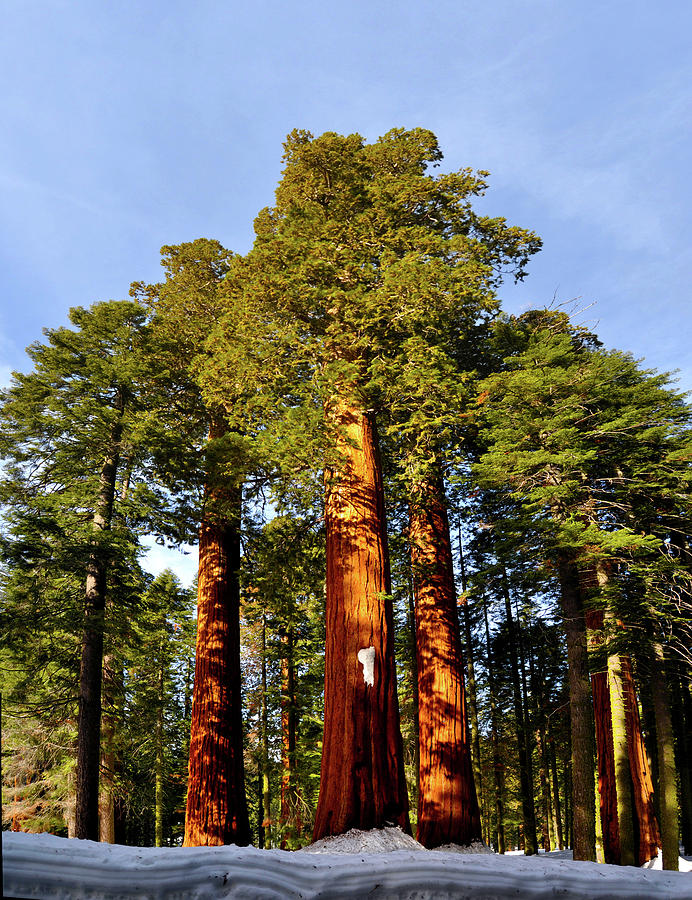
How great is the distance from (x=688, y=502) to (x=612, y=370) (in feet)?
9.92

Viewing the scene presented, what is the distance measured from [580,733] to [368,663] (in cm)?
517

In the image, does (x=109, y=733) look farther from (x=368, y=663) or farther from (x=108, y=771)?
(x=368, y=663)

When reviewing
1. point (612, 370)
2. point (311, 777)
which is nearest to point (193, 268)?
point (612, 370)

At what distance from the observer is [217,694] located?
1075 centimetres

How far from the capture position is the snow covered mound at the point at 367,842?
6.42m

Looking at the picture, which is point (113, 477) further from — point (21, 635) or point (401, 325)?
point (401, 325)

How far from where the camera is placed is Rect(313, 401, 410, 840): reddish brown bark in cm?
696

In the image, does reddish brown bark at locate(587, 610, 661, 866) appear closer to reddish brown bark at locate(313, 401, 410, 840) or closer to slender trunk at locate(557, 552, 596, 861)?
slender trunk at locate(557, 552, 596, 861)

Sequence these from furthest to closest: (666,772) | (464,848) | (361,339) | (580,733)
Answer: (666,772), (580,733), (361,339), (464,848)

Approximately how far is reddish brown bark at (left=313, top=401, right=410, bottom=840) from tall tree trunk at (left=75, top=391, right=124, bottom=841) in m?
4.73

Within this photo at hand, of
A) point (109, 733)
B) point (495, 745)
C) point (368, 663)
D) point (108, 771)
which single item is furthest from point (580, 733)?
point (109, 733)

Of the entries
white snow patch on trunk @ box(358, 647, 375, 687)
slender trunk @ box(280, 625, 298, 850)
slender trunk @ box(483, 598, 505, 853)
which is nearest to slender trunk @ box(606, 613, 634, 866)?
white snow patch on trunk @ box(358, 647, 375, 687)

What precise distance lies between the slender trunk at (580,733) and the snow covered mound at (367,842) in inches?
193

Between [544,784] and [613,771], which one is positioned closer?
[613,771]
